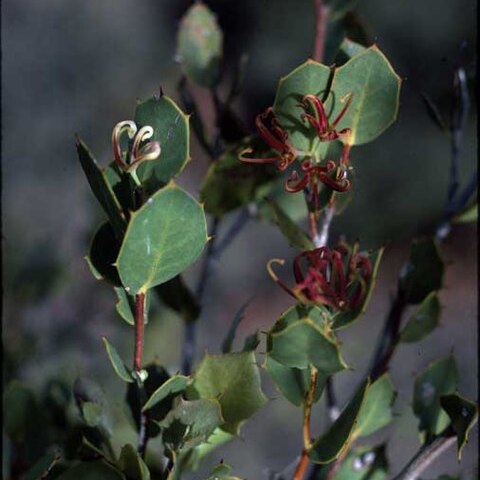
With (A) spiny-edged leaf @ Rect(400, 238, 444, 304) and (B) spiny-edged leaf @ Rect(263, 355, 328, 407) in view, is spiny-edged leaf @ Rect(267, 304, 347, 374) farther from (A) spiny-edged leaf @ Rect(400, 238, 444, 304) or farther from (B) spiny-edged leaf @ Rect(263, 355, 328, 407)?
(A) spiny-edged leaf @ Rect(400, 238, 444, 304)

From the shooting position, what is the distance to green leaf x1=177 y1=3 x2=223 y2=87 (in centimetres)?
90

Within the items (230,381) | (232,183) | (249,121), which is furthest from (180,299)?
(249,121)

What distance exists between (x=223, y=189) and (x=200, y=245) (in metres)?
0.26

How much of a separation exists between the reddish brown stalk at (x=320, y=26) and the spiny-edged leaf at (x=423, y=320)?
25 centimetres

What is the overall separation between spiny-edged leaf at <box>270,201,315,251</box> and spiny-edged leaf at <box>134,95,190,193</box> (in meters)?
0.13

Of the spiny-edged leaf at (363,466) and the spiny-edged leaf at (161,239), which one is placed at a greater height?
the spiny-edged leaf at (161,239)

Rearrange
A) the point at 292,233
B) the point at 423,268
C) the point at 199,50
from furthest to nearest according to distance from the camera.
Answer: the point at 199,50 < the point at 423,268 < the point at 292,233

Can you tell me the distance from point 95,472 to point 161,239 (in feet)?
0.55

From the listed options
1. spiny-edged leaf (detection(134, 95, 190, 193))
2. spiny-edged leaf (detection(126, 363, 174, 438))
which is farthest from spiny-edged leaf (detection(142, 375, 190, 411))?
spiny-edged leaf (detection(134, 95, 190, 193))

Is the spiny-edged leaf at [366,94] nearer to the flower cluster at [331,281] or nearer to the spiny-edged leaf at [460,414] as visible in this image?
the flower cluster at [331,281]

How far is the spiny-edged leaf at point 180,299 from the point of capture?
822 mm

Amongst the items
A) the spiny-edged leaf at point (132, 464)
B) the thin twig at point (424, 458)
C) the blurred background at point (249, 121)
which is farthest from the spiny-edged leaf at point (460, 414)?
the blurred background at point (249, 121)

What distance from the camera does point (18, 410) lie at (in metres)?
0.85

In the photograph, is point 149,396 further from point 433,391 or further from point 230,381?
point 433,391
